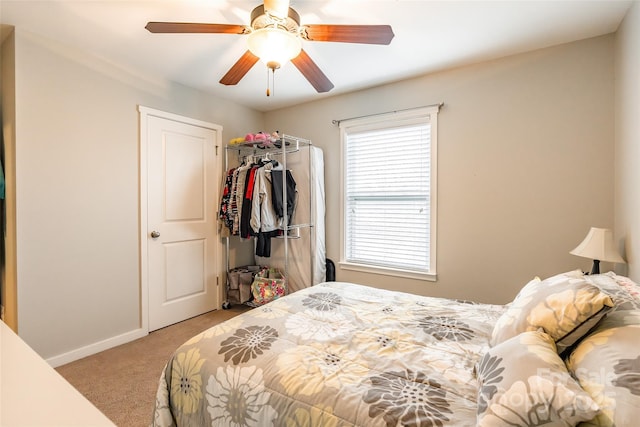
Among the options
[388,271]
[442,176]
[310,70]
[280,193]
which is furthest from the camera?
[280,193]

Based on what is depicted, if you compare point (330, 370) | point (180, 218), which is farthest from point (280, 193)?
point (330, 370)

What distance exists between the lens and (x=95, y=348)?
8.03 feet

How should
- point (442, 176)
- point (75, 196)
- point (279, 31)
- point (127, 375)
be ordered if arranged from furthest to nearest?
point (442, 176) → point (75, 196) → point (127, 375) → point (279, 31)

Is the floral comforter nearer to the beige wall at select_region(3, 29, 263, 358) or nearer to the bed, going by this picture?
the bed

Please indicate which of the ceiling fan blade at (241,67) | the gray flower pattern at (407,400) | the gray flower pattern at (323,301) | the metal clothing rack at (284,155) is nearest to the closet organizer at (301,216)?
the metal clothing rack at (284,155)

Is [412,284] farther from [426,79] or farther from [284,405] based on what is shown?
[284,405]

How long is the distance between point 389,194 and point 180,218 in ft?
7.13

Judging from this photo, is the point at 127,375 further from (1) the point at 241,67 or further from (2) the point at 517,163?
(2) the point at 517,163

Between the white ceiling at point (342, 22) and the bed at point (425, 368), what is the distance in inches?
66.6

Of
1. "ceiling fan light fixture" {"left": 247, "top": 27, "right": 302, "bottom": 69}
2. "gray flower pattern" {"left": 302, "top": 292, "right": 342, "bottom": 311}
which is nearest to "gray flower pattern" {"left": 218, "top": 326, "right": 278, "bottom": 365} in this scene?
"gray flower pattern" {"left": 302, "top": 292, "right": 342, "bottom": 311}

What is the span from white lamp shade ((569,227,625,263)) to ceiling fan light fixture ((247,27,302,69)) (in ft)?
7.09

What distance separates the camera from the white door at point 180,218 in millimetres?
2855

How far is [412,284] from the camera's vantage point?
2.92 meters

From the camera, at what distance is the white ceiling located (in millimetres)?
1848
